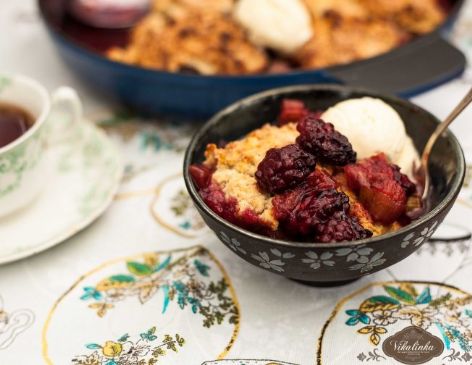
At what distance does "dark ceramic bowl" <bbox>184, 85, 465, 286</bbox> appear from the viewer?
90 centimetres

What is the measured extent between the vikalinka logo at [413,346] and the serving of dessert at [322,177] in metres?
0.17

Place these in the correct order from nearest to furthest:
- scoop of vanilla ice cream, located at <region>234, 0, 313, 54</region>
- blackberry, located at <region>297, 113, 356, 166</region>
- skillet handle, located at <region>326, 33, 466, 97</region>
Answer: blackberry, located at <region>297, 113, 356, 166</region>, skillet handle, located at <region>326, 33, 466, 97</region>, scoop of vanilla ice cream, located at <region>234, 0, 313, 54</region>

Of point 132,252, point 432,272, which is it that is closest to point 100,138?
point 132,252

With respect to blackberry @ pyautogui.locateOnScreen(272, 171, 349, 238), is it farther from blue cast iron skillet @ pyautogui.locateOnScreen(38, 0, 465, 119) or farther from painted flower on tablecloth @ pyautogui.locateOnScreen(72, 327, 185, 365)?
blue cast iron skillet @ pyautogui.locateOnScreen(38, 0, 465, 119)

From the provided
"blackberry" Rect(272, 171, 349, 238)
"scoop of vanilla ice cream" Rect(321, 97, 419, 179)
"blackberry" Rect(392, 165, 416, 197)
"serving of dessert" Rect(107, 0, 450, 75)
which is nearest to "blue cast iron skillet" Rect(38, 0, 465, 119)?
"serving of dessert" Rect(107, 0, 450, 75)

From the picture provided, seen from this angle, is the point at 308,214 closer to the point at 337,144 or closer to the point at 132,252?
the point at 337,144

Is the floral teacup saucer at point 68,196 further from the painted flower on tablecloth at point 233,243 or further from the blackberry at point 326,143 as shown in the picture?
the blackberry at point 326,143

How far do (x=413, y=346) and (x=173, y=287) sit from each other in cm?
43

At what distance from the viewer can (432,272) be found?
43.7 inches

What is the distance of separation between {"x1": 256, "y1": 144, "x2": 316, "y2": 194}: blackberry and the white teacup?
476 millimetres

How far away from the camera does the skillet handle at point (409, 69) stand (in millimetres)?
1315

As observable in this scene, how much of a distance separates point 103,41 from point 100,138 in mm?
473

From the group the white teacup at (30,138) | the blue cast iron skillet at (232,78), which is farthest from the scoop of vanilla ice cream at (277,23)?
the white teacup at (30,138)

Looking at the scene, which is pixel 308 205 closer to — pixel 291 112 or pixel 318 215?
pixel 318 215
